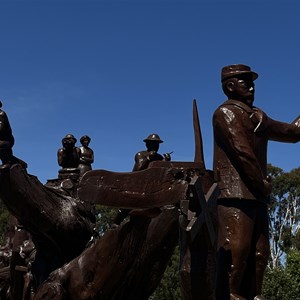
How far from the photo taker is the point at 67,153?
9250 mm

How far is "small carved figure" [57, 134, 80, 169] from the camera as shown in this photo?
363 inches

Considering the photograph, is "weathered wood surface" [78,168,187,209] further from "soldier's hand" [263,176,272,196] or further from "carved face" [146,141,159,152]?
"carved face" [146,141,159,152]

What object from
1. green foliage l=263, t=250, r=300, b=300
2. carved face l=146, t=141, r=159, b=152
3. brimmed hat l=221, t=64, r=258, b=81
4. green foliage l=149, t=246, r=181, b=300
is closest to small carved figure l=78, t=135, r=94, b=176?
carved face l=146, t=141, r=159, b=152

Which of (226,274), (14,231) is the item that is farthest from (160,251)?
(14,231)

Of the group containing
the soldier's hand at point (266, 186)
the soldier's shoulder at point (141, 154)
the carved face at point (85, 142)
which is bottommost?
the soldier's hand at point (266, 186)

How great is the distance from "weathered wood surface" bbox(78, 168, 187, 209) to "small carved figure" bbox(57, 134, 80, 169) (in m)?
3.54

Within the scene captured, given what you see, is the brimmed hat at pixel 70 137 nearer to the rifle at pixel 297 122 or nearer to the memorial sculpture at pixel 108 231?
the memorial sculpture at pixel 108 231

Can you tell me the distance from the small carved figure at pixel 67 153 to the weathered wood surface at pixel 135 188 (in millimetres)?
3536

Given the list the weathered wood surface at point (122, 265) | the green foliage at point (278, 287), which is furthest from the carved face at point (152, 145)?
the green foliage at point (278, 287)

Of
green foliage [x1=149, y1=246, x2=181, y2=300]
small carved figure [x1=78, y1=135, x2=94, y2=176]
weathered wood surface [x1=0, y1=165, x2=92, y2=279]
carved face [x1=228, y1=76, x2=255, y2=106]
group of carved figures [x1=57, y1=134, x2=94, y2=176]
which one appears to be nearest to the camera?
carved face [x1=228, y1=76, x2=255, y2=106]

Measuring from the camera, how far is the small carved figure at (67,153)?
9.21m

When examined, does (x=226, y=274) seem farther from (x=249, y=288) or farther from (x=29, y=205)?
(x=29, y=205)

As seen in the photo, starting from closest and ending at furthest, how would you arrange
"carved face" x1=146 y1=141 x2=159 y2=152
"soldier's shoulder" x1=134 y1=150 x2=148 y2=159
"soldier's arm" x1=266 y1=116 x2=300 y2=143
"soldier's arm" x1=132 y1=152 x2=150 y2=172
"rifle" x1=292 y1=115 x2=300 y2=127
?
"soldier's arm" x1=266 y1=116 x2=300 y2=143 < "rifle" x1=292 y1=115 x2=300 y2=127 < "soldier's arm" x1=132 y1=152 x2=150 y2=172 < "soldier's shoulder" x1=134 y1=150 x2=148 y2=159 < "carved face" x1=146 y1=141 x2=159 y2=152

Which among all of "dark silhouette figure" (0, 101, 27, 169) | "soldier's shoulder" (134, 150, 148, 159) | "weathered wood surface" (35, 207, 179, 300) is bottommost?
"weathered wood surface" (35, 207, 179, 300)
